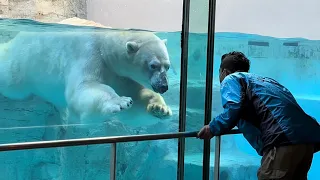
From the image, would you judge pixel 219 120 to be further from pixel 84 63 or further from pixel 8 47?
pixel 8 47

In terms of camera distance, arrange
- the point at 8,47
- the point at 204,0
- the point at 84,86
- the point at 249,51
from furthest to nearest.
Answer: the point at 8,47 < the point at 84,86 < the point at 249,51 < the point at 204,0

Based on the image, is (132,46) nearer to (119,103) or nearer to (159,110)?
(119,103)

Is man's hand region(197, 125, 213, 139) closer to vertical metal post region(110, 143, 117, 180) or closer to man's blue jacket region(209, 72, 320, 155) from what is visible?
man's blue jacket region(209, 72, 320, 155)

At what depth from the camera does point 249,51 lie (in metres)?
3.12

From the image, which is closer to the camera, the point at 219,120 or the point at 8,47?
the point at 219,120

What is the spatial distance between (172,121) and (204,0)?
39.9 inches

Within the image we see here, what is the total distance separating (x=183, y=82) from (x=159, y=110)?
31.3 inches

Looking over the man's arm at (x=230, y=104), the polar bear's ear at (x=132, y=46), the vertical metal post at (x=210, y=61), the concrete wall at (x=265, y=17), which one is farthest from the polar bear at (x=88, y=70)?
the man's arm at (x=230, y=104)

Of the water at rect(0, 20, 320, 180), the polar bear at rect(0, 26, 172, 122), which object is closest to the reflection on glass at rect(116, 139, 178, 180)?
the water at rect(0, 20, 320, 180)

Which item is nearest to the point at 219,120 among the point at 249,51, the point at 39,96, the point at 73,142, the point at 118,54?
the point at 73,142

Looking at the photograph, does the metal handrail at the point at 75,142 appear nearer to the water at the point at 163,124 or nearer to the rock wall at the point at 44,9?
the water at the point at 163,124

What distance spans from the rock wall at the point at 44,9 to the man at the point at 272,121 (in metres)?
2.88

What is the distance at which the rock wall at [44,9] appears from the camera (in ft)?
14.7

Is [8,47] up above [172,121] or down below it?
above
